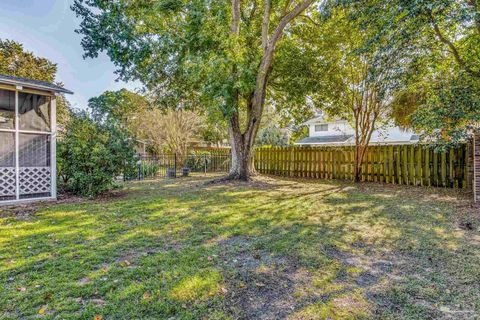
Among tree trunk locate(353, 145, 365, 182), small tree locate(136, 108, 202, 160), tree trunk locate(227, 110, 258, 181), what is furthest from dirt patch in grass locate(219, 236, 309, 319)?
small tree locate(136, 108, 202, 160)

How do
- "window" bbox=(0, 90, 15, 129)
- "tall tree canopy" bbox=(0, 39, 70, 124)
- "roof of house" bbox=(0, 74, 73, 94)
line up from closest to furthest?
"roof of house" bbox=(0, 74, 73, 94)
"window" bbox=(0, 90, 15, 129)
"tall tree canopy" bbox=(0, 39, 70, 124)

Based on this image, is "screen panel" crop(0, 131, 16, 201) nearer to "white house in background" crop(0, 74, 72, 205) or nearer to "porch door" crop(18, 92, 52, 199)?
"white house in background" crop(0, 74, 72, 205)

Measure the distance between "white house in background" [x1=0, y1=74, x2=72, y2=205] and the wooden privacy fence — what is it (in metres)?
11.1

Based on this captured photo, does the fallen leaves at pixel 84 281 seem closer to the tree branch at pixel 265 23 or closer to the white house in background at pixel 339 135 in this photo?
the tree branch at pixel 265 23

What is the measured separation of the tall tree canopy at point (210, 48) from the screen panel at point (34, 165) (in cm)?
481

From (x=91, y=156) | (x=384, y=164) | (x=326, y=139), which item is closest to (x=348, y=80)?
(x=384, y=164)

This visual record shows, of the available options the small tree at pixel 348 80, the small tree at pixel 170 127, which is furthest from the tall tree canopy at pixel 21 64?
the small tree at pixel 348 80

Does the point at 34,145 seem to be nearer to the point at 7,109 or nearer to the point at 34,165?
the point at 34,165

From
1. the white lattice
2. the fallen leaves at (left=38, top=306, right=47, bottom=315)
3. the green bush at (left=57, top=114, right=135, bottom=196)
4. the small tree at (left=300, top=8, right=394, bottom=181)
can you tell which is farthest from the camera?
the small tree at (left=300, top=8, right=394, bottom=181)

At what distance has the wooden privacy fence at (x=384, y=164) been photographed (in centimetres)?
1008

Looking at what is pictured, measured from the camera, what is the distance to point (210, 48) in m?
10.8

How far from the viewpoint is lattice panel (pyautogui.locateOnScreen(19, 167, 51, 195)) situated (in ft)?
26.7

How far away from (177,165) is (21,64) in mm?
14450

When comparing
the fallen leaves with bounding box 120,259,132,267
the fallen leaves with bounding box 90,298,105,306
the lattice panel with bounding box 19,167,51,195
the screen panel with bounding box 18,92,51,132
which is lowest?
the fallen leaves with bounding box 90,298,105,306
